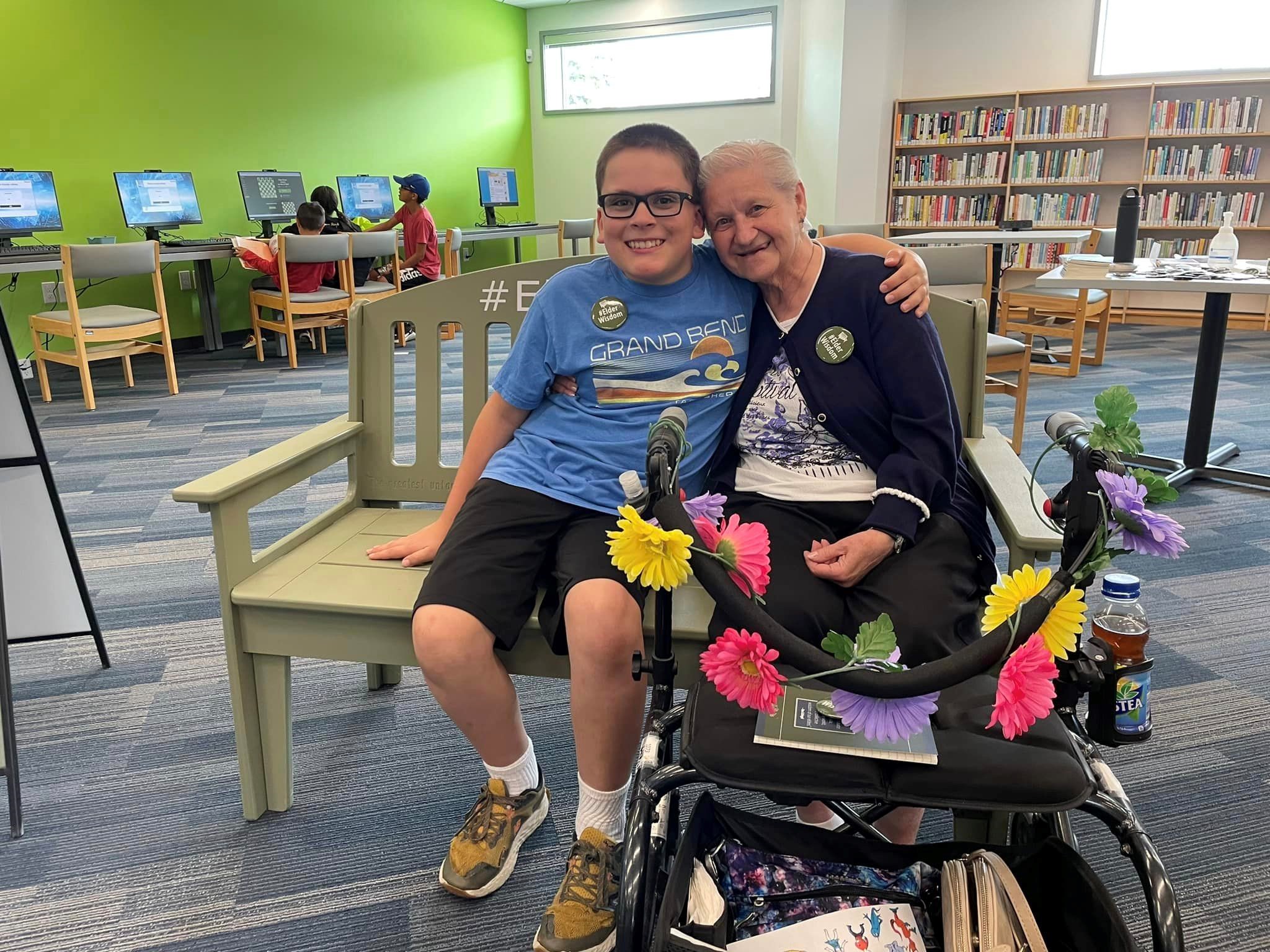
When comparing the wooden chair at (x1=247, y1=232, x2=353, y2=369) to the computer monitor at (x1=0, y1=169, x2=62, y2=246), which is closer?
the computer monitor at (x1=0, y1=169, x2=62, y2=246)

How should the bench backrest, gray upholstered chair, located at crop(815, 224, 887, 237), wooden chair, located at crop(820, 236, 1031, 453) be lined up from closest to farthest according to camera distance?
1. the bench backrest
2. wooden chair, located at crop(820, 236, 1031, 453)
3. gray upholstered chair, located at crop(815, 224, 887, 237)

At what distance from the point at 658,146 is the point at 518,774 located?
958 mm

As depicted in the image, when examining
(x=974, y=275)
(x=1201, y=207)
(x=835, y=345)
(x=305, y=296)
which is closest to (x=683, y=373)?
(x=835, y=345)

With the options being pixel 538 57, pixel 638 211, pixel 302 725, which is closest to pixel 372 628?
pixel 302 725

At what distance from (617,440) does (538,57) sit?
8.99 meters

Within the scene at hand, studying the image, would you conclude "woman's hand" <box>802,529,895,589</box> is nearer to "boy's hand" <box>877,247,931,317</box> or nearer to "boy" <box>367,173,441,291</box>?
"boy's hand" <box>877,247,931,317</box>

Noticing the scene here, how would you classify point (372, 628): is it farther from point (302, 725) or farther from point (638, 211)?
point (638, 211)

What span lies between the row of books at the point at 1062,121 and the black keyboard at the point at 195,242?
5725 mm

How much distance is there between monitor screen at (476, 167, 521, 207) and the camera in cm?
810

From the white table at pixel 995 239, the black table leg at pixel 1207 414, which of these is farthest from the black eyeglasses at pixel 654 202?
the white table at pixel 995 239

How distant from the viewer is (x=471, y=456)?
1.44 meters

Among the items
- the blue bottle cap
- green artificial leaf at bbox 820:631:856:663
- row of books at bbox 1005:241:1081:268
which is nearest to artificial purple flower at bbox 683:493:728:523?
green artificial leaf at bbox 820:631:856:663

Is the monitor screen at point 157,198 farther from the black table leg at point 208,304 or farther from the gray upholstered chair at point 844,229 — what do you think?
the gray upholstered chair at point 844,229

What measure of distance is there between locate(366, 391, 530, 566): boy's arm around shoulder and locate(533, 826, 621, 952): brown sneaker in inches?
20.3
